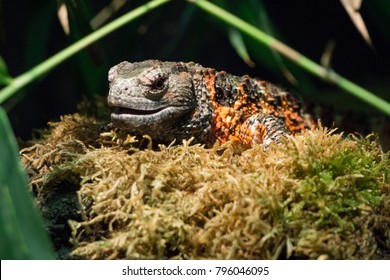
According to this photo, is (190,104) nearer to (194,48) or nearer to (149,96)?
(149,96)

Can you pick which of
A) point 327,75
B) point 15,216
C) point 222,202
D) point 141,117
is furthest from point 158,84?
point 15,216

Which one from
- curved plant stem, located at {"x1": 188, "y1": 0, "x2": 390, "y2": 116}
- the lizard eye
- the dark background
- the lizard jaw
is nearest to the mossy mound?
the lizard jaw

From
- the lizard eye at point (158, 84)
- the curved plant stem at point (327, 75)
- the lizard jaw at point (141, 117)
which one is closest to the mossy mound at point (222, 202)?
the lizard jaw at point (141, 117)

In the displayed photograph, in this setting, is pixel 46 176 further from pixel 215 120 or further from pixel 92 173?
pixel 215 120

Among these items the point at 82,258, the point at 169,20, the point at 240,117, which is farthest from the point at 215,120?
the point at 169,20

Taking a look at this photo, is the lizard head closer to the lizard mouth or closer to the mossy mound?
the lizard mouth
